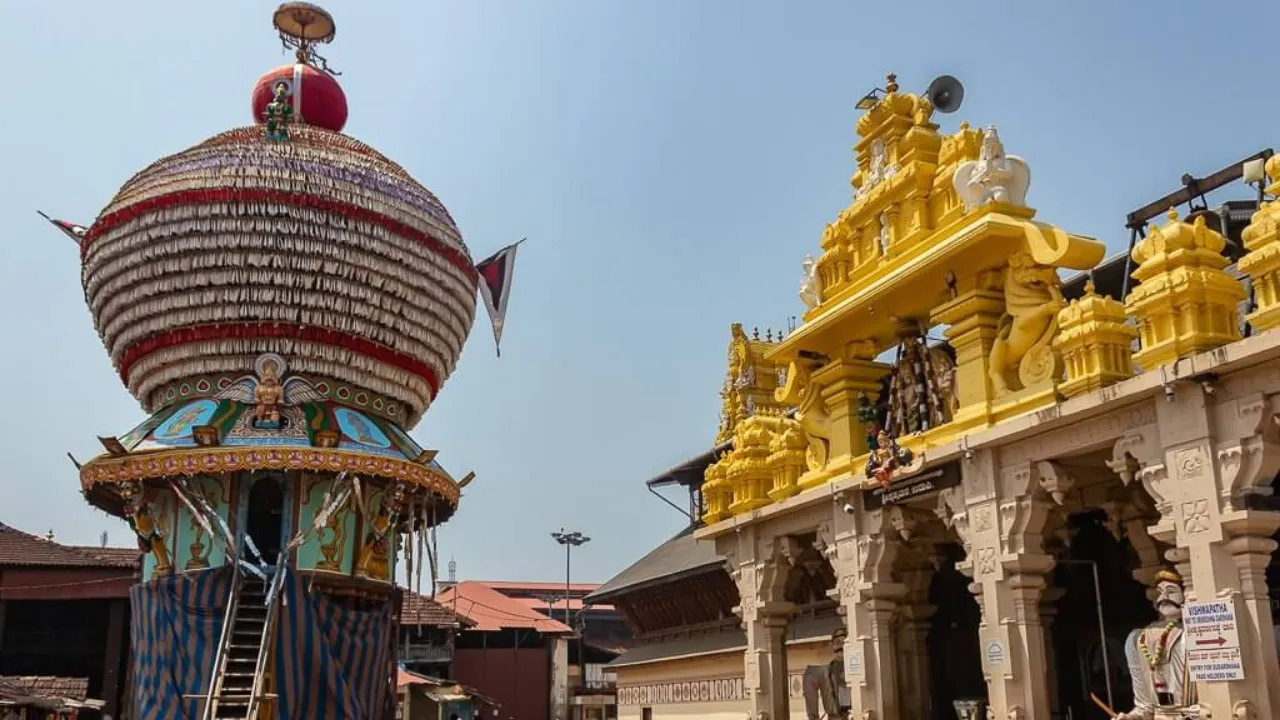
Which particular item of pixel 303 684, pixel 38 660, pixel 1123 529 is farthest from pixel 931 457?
pixel 38 660

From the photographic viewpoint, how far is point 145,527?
23719 millimetres

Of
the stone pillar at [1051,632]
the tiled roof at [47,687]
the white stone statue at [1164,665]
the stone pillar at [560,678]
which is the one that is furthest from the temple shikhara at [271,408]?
the stone pillar at [560,678]

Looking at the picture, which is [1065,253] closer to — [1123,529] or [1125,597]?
[1123,529]

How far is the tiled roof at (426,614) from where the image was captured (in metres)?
39.3

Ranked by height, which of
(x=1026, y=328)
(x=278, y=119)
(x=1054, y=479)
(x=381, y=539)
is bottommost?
(x=1054, y=479)

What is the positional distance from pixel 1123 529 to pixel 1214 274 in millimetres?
4747

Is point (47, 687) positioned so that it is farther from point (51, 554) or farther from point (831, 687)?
point (831, 687)

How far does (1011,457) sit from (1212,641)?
3406 millimetres

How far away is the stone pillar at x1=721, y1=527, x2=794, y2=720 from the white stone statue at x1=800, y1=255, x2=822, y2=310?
3730mm

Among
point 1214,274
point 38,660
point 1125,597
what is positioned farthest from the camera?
point 38,660

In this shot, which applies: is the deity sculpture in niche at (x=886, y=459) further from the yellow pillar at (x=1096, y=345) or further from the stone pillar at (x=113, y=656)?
the stone pillar at (x=113, y=656)

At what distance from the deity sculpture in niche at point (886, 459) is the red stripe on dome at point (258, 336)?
1285cm

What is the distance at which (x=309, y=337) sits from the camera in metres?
24.3

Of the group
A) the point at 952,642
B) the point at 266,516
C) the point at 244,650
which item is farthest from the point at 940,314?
the point at 266,516
